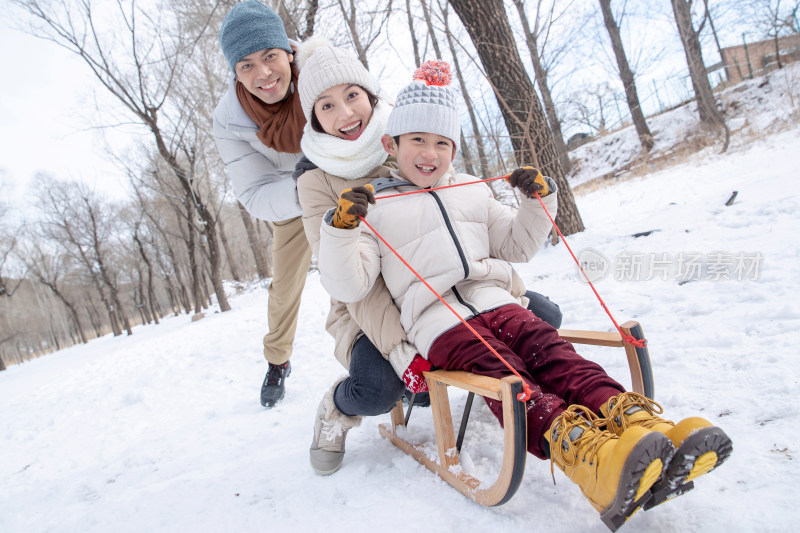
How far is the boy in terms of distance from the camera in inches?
40.3

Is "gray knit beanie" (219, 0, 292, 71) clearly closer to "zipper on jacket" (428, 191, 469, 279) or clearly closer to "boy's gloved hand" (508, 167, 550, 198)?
"zipper on jacket" (428, 191, 469, 279)

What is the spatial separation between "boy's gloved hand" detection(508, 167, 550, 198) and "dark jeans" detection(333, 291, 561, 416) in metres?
0.85

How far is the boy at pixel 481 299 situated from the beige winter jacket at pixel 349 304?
0.05 m

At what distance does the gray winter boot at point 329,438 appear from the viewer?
1854mm

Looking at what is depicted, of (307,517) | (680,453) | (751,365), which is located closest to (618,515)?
(680,453)

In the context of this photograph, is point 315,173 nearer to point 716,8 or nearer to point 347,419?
point 347,419

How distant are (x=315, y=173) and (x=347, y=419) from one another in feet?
3.45

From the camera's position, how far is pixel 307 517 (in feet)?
5.15

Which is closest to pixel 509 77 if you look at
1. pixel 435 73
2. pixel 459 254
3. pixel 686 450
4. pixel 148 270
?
pixel 435 73

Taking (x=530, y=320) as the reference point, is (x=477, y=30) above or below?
above

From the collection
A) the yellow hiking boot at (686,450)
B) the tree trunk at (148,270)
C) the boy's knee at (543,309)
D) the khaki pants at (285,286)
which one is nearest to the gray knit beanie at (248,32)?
the khaki pants at (285,286)

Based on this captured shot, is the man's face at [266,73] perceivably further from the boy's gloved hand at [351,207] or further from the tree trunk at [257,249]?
the tree trunk at [257,249]

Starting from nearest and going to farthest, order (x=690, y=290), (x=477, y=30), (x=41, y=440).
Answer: (x=690, y=290) → (x=41, y=440) → (x=477, y=30)

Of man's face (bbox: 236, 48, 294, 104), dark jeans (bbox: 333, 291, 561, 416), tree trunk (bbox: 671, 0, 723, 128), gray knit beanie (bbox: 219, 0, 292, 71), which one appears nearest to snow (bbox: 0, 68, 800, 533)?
dark jeans (bbox: 333, 291, 561, 416)
